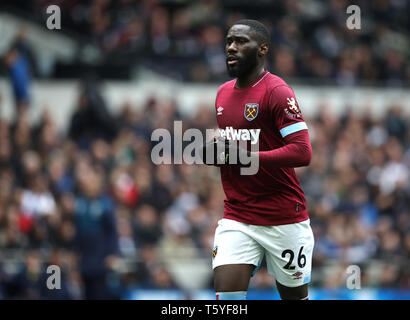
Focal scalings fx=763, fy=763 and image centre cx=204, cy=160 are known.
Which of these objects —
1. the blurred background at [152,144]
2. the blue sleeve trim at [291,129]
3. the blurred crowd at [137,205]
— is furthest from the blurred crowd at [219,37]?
the blue sleeve trim at [291,129]

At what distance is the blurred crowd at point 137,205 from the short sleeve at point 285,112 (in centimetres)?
547

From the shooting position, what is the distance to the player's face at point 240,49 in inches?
240

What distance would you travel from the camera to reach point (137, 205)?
12.9 m

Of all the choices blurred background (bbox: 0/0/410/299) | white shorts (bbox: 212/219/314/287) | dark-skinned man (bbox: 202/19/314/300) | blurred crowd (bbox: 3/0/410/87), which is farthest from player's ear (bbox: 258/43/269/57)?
blurred crowd (bbox: 3/0/410/87)

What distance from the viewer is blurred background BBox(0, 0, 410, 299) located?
37.4 feet

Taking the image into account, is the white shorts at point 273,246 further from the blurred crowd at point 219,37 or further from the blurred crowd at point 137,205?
the blurred crowd at point 219,37

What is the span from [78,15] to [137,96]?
2.75m

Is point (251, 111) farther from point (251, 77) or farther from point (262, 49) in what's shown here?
point (262, 49)

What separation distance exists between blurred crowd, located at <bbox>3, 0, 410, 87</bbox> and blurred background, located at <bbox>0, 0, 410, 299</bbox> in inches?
1.6

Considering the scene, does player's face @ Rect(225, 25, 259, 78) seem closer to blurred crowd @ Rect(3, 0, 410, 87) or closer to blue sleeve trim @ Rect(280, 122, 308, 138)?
blue sleeve trim @ Rect(280, 122, 308, 138)

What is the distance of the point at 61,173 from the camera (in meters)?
12.6

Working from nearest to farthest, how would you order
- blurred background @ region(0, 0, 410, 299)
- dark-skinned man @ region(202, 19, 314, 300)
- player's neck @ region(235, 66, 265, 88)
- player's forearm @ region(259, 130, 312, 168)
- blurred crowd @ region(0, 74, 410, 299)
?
player's forearm @ region(259, 130, 312, 168) → dark-skinned man @ region(202, 19, 314, 300) → player's neck @ region(235, 66, 265, 88) → blurred crowd @ region(0, 74, 410, 299) → blurred background @ region(0, 0, 410, 299)

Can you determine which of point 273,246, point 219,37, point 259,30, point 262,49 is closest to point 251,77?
point 262,49

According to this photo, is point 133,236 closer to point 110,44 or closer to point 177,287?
point 177,287
